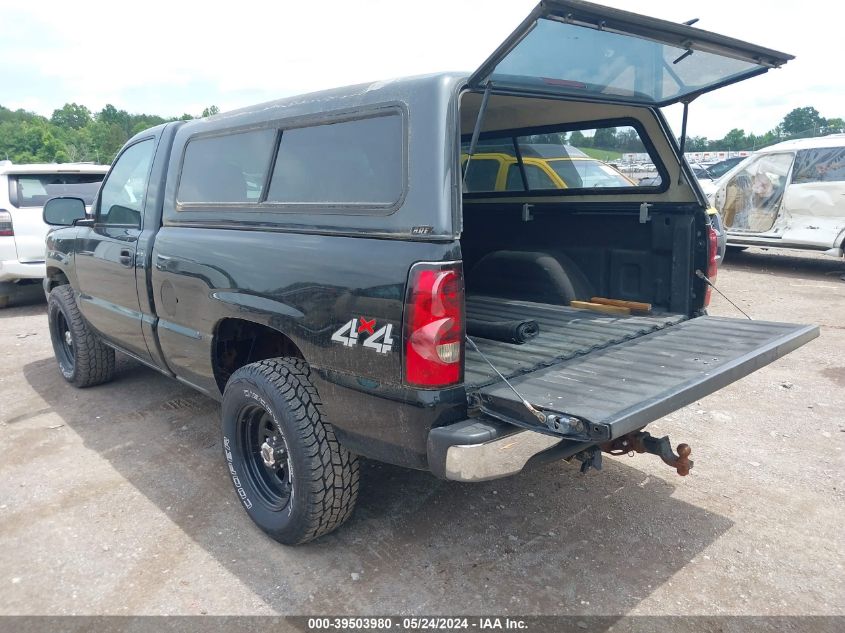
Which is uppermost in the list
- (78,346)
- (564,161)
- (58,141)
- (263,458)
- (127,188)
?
(58,141)

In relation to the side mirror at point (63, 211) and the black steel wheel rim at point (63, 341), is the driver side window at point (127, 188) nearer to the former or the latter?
the side mirror at point (63, 211)

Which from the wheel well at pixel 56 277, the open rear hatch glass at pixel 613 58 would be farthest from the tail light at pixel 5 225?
the open rear hatch glass at pixel 613 58

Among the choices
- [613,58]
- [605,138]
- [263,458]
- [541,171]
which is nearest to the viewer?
[613,58]

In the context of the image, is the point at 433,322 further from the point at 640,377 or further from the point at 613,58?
the point at 613,58

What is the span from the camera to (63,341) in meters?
5.47

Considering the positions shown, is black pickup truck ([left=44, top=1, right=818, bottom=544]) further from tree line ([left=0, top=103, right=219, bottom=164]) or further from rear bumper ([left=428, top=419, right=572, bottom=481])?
tree line ([left=0, top=103, right=219, bottom=164])

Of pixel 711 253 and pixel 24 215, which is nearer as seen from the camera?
pixel 711 253

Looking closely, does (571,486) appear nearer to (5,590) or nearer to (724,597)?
(724,597)

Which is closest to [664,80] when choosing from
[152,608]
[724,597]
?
[724,597]

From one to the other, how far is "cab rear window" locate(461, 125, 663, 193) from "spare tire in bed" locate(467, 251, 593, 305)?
0.49 m

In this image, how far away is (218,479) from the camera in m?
3.69

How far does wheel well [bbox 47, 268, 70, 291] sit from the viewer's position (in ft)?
17.1

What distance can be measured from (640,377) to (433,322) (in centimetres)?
93

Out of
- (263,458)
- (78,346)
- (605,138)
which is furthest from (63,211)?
(605,138)
